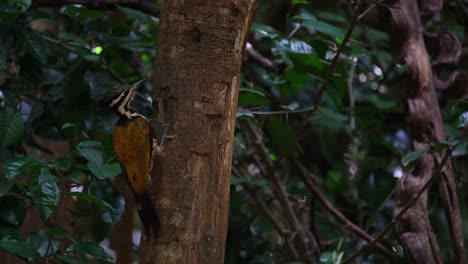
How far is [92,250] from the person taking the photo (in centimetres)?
320

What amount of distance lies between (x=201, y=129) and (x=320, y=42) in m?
1.59

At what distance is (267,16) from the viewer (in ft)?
18.4

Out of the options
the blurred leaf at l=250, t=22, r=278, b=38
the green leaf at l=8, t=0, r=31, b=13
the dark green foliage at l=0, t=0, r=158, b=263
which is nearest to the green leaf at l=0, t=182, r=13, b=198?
the dark green foliage at l=0, t=0, r=158, b=263

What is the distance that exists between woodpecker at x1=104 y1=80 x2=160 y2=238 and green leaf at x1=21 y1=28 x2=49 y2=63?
47 centimetres

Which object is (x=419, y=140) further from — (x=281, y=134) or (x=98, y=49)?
(x=98, y=49)

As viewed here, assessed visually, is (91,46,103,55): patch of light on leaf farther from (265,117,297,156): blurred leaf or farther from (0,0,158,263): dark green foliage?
(265,117,297,156): blurred leaf

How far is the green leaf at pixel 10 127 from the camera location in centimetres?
353

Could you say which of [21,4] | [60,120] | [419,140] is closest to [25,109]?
[60,120]

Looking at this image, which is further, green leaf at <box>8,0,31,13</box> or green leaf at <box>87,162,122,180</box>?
green leaf at <box>8,0,31,13</box>

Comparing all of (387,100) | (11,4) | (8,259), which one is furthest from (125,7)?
(387,100)

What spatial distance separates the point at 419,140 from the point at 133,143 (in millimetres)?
1553

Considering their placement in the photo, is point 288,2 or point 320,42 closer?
point 320,42

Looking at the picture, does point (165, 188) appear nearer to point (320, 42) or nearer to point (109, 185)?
point (109, 185)

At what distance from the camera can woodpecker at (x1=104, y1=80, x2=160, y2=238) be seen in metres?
3.22
